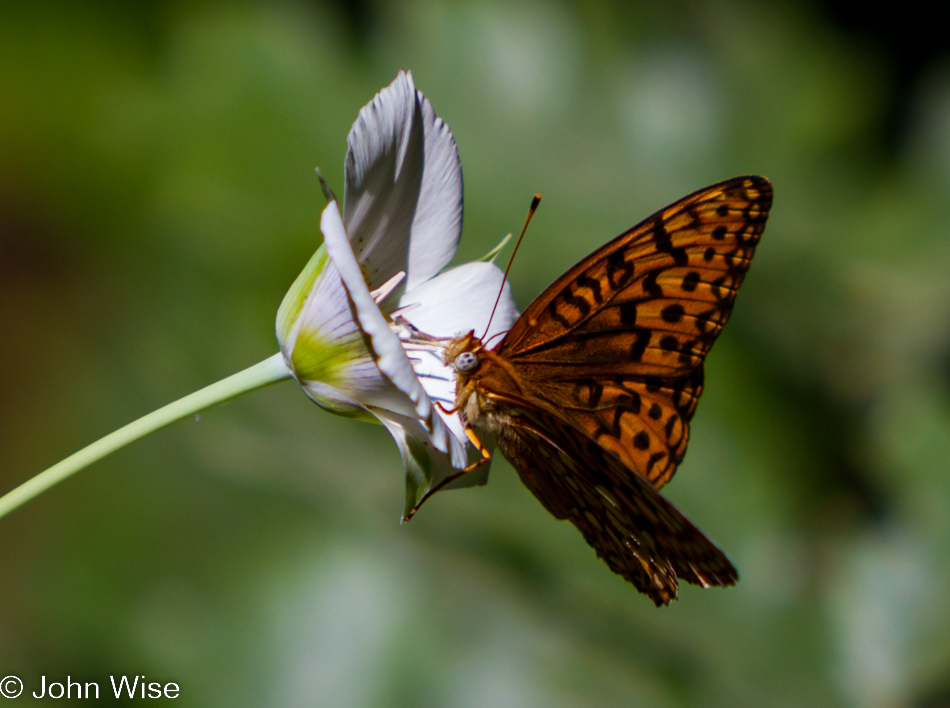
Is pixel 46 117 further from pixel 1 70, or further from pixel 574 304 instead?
pixel 574 304

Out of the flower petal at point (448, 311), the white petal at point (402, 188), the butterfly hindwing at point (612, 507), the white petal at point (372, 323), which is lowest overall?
the butterfly hindwing at point (612, 507)

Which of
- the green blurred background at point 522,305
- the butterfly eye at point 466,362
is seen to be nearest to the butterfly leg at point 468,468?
the butterfly eye at point 466,362

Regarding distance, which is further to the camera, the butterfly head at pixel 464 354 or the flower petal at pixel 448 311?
the flower petal at pixel 448 311

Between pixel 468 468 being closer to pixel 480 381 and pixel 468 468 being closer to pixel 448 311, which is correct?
pixel 480 381

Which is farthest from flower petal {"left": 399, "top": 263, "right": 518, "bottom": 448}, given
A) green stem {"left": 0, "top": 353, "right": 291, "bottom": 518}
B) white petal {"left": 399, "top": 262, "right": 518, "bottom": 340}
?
green stem {"left": 0, "top": 353, "right": 291, "bottom": 518}

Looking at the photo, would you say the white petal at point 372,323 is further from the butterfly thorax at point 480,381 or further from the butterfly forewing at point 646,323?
the butterfly forewing at point 646,323

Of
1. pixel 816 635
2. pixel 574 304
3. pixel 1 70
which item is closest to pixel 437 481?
pixel 574 304
